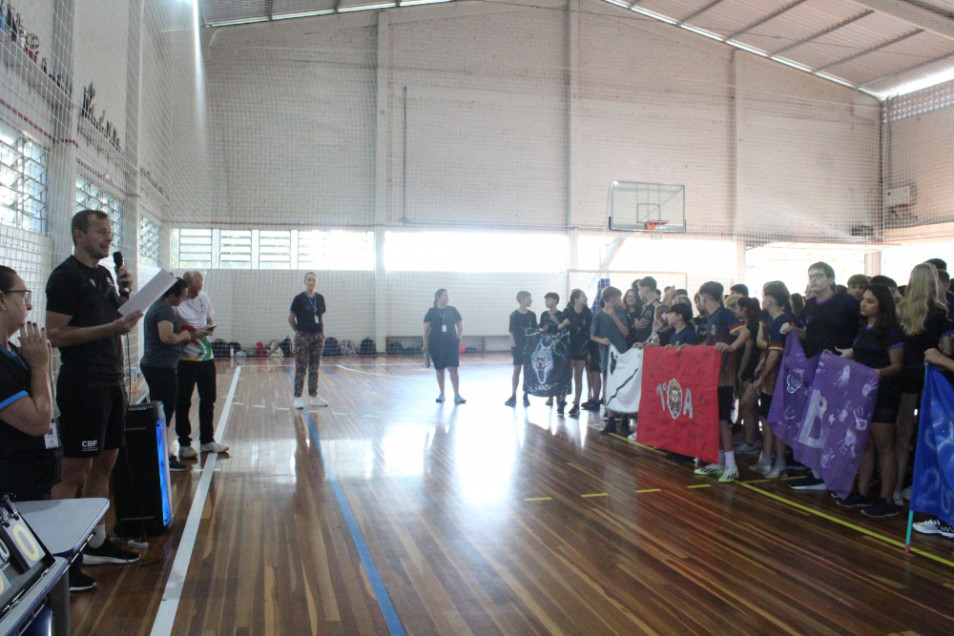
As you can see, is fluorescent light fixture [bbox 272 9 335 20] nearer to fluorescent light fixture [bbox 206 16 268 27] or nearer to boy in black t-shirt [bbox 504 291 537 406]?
fluorescent light fixture [bbox 206 16 268 27]

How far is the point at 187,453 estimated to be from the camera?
5.69 meters

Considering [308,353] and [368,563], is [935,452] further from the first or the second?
[308,353]

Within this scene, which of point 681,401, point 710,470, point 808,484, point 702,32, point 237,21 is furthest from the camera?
point 702,32

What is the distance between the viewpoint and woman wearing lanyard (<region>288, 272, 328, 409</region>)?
7.93m

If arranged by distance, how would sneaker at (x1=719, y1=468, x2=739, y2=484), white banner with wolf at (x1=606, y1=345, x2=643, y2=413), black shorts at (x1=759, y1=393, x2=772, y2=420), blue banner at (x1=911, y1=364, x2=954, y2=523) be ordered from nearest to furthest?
blue banner at (x1=911, y1=364, x2=954, y2=523), sneaker at (x1=719, y1=468, x2=739, y2=484), black shorts at (x1=759, y1=393, x2=772, y2=420), white banner with wolf at (x1=606, y1=345, x2=643, y2=413)

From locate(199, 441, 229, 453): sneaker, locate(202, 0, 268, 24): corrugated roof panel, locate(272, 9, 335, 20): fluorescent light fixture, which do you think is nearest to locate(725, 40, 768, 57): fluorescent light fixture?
locate(272, 9, 335, 20): fluorescent light fixture

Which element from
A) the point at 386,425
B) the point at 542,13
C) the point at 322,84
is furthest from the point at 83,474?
the point at 542,13

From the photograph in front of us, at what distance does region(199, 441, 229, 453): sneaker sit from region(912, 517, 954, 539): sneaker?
542 cm

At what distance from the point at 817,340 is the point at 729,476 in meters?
1.25

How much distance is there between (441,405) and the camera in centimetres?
875

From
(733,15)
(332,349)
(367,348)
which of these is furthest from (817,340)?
(733,15)

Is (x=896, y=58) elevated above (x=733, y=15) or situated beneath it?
situated beneath

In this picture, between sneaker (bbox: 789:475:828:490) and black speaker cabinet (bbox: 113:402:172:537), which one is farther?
sneaker (bbox: 789:475:828:490)

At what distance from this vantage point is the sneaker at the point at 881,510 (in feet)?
13.8
